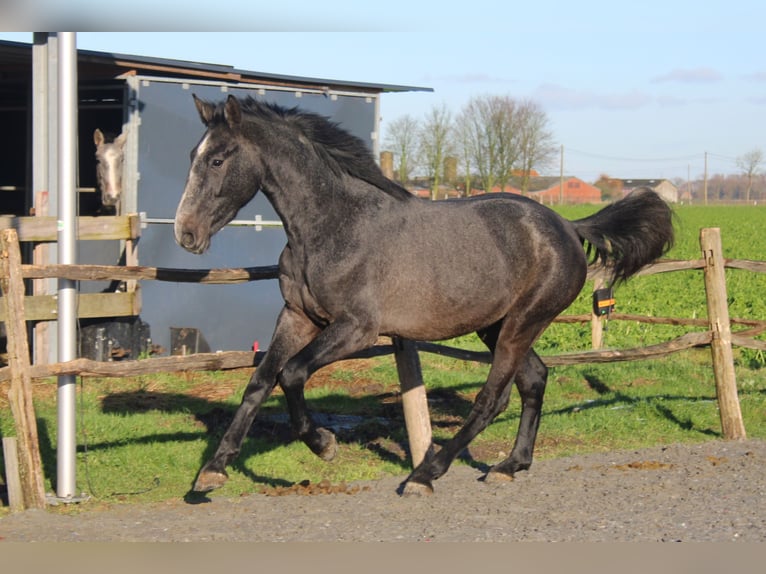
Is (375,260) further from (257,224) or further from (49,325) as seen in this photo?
(257,224)

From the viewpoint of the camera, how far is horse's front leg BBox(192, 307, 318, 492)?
5801mm

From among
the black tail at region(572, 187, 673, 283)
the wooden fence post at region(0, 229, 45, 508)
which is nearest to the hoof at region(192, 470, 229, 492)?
the wooden fence post at region(0, 229, 45, 508)

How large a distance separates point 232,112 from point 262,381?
63.3 inches

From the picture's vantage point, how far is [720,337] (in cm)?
860

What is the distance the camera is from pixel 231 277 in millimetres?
6832

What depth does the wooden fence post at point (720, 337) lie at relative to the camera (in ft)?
27.9

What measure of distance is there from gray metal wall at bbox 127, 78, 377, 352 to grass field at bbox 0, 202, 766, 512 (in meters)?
1.83

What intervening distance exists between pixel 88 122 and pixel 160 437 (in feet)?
28.6

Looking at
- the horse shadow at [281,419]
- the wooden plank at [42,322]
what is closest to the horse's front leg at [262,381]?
the horse shadow at [281,419]

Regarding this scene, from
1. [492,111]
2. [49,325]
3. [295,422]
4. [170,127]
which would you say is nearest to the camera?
[295,422]

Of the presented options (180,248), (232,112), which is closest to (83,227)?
(180,248)

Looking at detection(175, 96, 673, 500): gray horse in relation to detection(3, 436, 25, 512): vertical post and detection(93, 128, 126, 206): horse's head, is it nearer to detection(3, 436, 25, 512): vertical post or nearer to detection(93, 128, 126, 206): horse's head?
detection(3, 436, 25, 512): vertical post

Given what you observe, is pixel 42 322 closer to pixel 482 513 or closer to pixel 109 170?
pixel 109 170

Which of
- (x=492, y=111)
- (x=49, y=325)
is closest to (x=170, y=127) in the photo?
(x=49, y=325)
